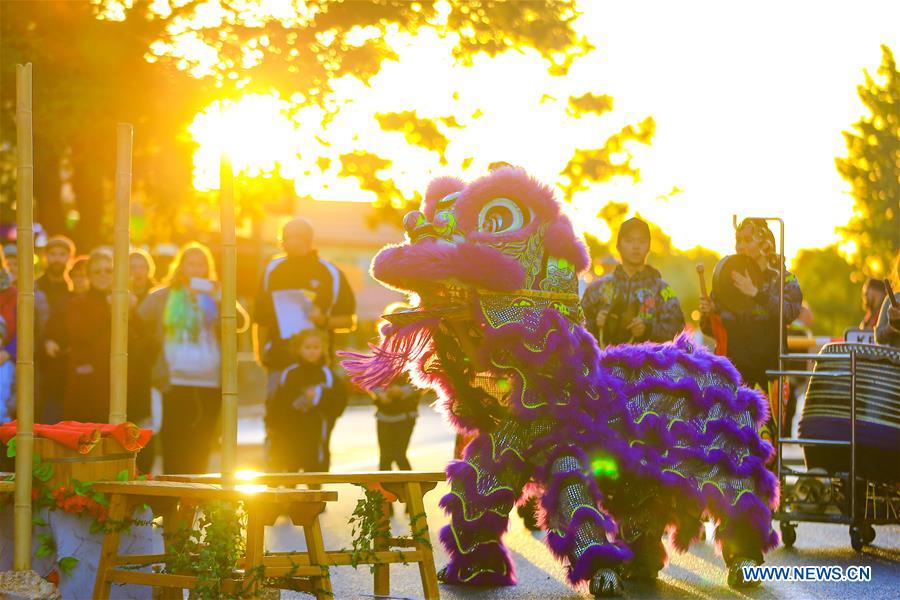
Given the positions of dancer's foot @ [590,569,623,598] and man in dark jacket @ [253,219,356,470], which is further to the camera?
man in dark jacket @ [253,219,356,470]

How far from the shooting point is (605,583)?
24.3 feet

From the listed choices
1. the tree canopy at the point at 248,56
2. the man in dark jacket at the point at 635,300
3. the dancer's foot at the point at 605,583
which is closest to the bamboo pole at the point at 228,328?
the dancer's foot at the point at 605,583

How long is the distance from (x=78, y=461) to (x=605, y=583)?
237 cm

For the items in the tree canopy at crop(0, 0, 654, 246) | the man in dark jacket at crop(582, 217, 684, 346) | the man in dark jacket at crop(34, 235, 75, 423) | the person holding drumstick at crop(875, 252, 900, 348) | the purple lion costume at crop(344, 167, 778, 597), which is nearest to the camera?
the purple lion costume at crop(344, 167, 778, 597)

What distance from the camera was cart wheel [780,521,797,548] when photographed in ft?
32.5

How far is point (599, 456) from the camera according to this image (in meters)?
7.78

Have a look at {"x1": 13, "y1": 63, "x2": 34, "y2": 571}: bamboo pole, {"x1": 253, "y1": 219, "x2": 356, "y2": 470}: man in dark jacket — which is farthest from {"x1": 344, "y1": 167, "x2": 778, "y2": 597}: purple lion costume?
{"x1": 253, "y1": 219, "x2": 356, "y2": 470}: man in dark jacket

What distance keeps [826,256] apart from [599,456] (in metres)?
72.7

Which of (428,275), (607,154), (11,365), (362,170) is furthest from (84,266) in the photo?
(607,154)

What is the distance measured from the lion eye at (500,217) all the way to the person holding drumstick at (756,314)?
9.91ft

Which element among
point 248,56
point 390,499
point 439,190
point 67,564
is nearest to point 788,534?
point 439,190

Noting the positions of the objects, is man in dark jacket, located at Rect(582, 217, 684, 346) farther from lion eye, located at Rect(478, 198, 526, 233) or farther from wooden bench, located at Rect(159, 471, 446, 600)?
wooden bench, located at Rect(159, 471, 446, 600)

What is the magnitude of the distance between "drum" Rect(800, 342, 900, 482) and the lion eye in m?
2.79

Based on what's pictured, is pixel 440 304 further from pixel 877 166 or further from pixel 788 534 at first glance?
pixel 877 166
